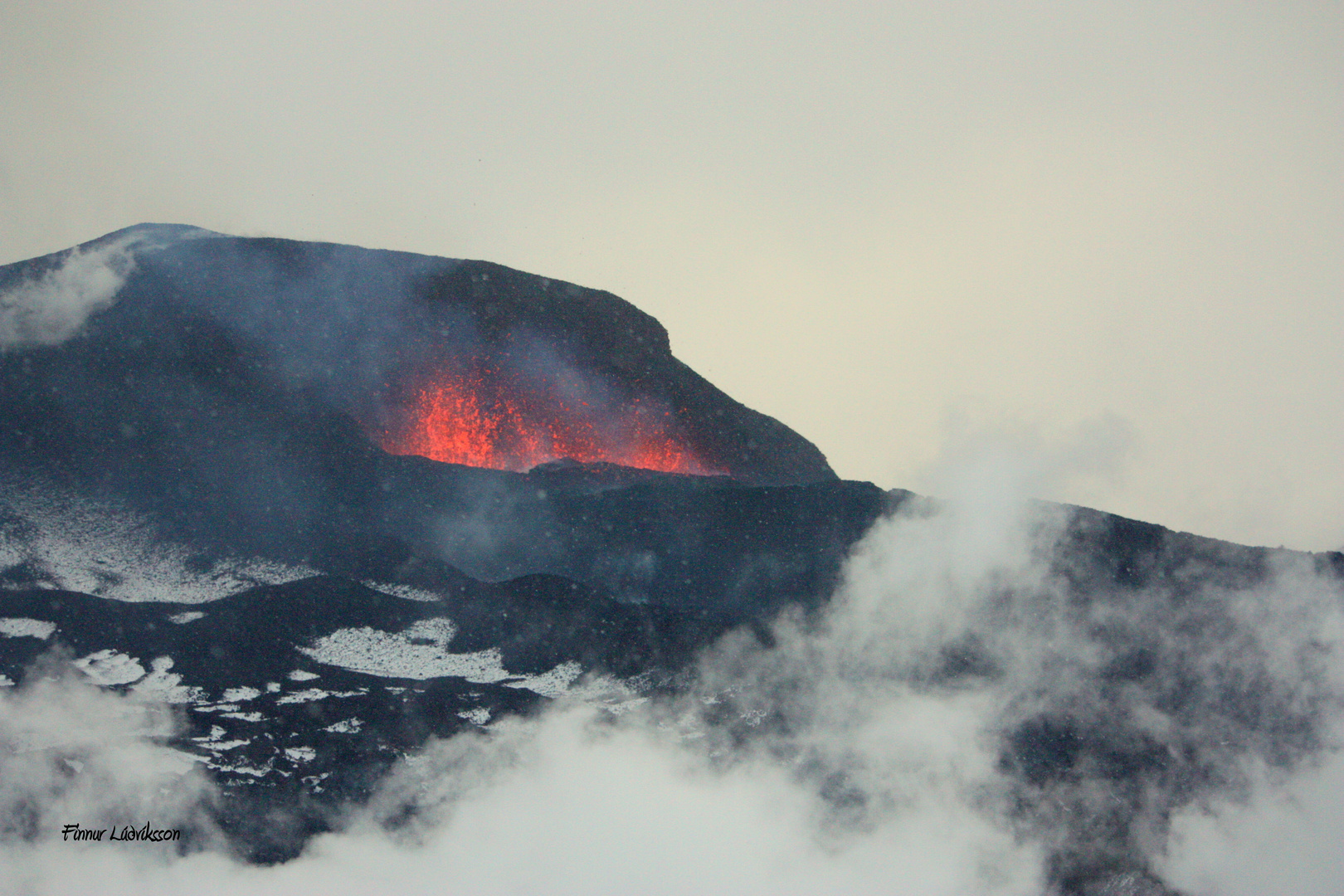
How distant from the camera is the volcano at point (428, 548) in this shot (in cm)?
600

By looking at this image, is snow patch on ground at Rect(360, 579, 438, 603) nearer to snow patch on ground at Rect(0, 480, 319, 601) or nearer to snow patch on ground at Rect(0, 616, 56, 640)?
snow patch on ground at Rect(0, 480, 319, 601)

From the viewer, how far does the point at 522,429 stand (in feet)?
24.5

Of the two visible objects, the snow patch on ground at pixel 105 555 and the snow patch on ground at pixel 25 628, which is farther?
the snow patch on ground at pixel 25 628

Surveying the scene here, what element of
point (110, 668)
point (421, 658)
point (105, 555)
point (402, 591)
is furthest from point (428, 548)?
point (110, 668)

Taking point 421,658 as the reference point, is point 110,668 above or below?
below

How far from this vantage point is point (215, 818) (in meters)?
8.67

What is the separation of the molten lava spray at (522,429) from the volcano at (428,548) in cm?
2

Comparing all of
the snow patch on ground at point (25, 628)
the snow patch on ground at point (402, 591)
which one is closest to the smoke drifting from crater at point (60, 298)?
the snow patch on ground at point (25, 628)

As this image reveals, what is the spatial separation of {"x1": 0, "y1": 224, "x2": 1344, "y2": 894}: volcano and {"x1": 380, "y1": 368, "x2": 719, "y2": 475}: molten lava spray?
2 cm

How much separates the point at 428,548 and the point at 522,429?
1747 mm

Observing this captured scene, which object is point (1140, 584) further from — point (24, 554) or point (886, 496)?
point (24, 554)

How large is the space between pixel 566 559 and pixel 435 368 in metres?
2.12

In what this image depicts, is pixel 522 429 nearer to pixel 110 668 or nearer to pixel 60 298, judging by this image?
pixel 60 298

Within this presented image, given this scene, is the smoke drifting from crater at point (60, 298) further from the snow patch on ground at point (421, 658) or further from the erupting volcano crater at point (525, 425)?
the snow patch on ground at point (421, 658)
